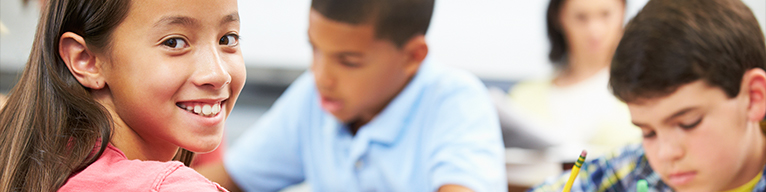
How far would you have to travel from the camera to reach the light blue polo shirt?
583 millimetres

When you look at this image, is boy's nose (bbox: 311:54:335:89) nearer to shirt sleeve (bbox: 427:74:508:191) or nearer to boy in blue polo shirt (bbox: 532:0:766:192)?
shirt sleeve (bbox: 427:74:508:191)

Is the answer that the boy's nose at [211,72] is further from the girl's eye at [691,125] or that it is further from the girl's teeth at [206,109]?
the girl's eye at [691,125]

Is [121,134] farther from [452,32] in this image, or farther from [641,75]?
[452,32]

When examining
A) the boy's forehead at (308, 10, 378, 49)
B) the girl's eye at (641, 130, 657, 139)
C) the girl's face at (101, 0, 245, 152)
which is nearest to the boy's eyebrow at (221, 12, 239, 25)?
the girl's face at (101, 0, 245, 152)

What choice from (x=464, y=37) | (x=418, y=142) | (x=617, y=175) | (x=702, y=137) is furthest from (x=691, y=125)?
(x=464, y=37)

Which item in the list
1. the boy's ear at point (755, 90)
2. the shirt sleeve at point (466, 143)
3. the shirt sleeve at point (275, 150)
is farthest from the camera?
the shirt sleeve at point (275, 150)

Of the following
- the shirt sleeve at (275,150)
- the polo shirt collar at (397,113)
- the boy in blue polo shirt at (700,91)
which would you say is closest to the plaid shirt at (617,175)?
the boy in blue polo shirt at (700,91)

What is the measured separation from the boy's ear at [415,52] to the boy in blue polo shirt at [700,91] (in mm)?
201

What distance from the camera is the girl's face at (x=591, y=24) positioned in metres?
0.85

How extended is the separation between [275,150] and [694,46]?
0.46m

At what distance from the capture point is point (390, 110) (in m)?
0.61

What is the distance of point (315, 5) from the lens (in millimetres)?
596

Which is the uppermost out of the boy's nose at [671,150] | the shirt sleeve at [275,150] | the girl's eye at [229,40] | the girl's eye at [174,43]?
the girl's eye at [229,40]

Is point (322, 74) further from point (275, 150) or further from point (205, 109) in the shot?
point (205, 109)
